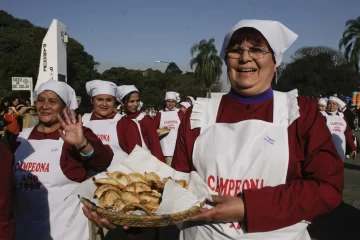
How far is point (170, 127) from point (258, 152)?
28.9 feet

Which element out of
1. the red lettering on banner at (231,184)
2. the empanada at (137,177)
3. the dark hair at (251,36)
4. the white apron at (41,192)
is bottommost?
the white apron at (41,192)

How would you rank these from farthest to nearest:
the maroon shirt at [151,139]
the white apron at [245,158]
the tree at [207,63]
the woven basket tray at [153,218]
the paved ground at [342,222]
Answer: the tree at [207,63] → the maroon shirt at [151,139] → the paved ground at [342,222] → the white apron at [245,158] → the woven basket tray at [153,218]

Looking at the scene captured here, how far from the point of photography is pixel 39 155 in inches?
129

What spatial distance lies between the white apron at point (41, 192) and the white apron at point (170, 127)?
277 inches

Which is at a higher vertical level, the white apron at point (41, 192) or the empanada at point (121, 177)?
the empanada at point (121, 177)

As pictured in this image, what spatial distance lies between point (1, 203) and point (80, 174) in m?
0.98

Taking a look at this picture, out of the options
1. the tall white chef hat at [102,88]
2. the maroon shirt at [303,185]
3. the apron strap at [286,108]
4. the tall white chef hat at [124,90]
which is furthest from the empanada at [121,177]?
the tall white chef hat at [124,90]

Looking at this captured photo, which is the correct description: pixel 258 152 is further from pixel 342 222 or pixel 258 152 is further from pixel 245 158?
pixel 342 222

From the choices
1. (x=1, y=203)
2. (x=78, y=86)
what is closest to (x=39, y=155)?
(x=1, y=203)

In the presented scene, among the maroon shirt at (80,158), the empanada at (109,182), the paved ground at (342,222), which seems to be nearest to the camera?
the empanada at (109,182)

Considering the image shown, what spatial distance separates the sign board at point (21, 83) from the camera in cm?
1382

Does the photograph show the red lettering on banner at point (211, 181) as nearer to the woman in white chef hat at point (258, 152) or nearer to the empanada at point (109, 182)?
the woman in white chef hat at point (258, 152)

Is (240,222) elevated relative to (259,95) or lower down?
lower down

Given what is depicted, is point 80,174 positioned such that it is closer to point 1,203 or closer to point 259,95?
point 1,203
